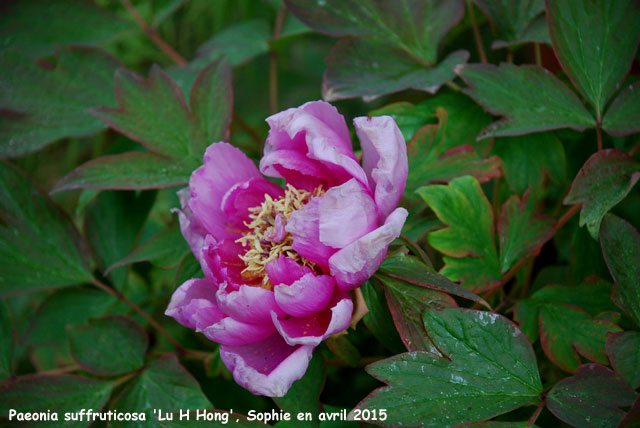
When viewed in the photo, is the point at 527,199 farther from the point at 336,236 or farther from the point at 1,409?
the point at 1,409

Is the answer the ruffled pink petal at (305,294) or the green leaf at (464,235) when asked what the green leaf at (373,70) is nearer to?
the green leaf at (464,235)

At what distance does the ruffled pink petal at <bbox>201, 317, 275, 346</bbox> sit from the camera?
41 centimetres

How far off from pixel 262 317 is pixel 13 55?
0.47 metres

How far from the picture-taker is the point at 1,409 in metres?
0.53

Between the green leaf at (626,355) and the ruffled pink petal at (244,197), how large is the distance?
0.91 feet

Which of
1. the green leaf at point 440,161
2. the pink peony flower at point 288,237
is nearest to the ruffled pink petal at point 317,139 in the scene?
the pink peony flower at point 288,237

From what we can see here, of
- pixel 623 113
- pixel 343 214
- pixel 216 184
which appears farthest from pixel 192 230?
pixel 623 113

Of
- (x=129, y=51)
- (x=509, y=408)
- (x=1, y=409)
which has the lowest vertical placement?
(x=129, y=51)

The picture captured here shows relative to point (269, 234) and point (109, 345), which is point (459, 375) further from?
point (109, 345)

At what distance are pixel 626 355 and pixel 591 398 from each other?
0.13 feet

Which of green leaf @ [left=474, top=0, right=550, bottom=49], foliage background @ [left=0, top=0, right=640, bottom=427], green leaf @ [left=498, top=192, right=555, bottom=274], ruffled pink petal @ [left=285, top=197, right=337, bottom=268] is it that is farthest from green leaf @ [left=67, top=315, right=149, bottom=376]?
green leaf @ [left=474, top=0, right=550, bottom=49]

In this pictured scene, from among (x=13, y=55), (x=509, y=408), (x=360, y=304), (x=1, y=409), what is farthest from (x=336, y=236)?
(x=13, y=55)

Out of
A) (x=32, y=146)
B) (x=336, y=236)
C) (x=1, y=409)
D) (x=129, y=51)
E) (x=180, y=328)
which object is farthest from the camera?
(x=129, y=51)

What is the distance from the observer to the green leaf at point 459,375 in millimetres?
408
